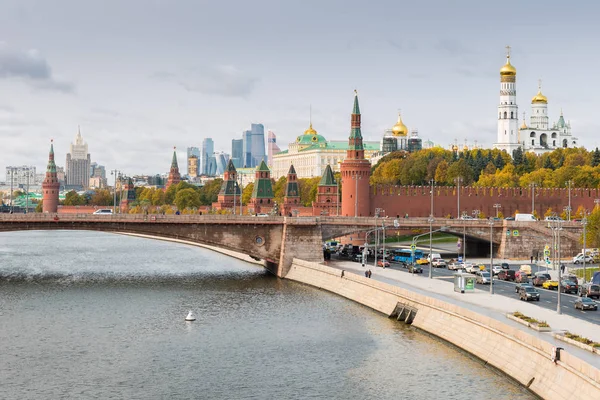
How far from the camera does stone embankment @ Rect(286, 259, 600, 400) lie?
132ft

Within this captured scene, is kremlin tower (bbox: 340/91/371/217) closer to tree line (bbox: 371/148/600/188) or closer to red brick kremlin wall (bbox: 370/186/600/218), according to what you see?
red brick kremlin wall (bbox: 370/186/600/218)

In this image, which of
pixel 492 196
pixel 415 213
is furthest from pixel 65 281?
pixel 492 196

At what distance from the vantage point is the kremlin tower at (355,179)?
463 feet

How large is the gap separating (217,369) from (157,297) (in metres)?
28.0

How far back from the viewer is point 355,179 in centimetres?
14088

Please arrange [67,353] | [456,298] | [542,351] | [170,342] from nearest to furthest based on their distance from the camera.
A: [542,351], [67,353], [170,342], [456,298]

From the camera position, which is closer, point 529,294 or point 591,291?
point 529,294

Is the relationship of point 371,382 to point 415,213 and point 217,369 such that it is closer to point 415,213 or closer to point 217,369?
point 217,369

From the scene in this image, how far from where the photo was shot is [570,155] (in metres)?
196

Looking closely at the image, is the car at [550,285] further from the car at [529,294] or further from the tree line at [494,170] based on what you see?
the tree line at [494,170]

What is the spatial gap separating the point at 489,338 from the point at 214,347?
1594 centimetres

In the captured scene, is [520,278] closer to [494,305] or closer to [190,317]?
[494,305]

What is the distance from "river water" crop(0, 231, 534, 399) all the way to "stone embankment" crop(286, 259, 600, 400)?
2.85 feet

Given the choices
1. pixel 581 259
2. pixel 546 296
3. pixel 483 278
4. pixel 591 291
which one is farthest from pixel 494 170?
pixel 591 291
